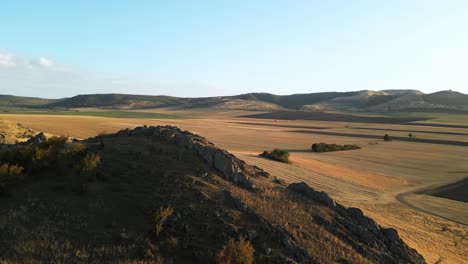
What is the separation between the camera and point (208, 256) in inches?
408

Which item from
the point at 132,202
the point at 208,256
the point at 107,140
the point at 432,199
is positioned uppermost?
the point at 107,140

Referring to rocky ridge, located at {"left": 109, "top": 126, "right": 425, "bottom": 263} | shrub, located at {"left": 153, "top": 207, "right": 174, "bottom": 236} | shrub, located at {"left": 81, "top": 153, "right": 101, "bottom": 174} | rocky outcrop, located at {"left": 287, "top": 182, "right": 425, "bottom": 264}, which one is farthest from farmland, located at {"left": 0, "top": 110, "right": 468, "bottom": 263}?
shrub, located at {"left": 81, "top": 153, "right": 101, "bottom": 174}

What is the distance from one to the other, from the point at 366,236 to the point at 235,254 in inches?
232

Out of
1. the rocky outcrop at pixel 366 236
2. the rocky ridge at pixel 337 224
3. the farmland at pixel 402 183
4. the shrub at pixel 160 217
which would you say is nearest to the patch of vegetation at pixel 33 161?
the shrub at pixel 160 217

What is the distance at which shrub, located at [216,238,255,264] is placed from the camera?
9992 mm

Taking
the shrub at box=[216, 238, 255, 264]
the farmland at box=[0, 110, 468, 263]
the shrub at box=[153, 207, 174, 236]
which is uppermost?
the shrub at box=[153, 207, 174, 236]

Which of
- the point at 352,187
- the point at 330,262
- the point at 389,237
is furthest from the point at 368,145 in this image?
the point at 330,262

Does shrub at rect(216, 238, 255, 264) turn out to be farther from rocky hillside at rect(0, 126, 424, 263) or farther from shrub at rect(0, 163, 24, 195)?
shrub at rect(0, 163, 24, 195)

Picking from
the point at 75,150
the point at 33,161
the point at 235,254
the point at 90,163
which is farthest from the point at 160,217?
the point at 75,150

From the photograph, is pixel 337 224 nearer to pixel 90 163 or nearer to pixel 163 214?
pixel 163 214

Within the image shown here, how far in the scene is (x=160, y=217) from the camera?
11203 mm

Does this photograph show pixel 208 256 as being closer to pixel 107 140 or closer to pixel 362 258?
pixel 362 258

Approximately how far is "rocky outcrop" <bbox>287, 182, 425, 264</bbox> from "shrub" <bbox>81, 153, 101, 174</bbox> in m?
7.72

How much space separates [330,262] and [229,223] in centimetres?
300
